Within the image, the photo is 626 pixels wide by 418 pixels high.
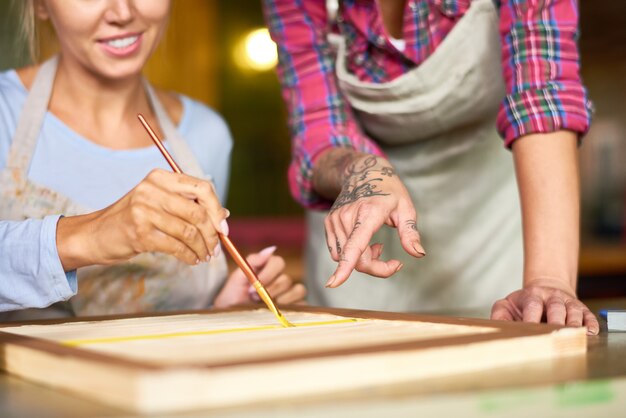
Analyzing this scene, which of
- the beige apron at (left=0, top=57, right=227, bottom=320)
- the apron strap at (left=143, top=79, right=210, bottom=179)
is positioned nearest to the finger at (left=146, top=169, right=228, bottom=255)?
the beige apron at (left=0, top=57, right=227, bottom=320)

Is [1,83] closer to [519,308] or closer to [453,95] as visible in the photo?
[453,95]

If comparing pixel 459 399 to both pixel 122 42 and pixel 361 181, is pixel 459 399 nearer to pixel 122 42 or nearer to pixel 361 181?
pixel 361 181

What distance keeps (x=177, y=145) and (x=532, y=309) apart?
2.61 feet

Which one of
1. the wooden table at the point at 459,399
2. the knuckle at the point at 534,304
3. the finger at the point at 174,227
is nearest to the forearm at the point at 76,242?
the finger at the point at 174,227

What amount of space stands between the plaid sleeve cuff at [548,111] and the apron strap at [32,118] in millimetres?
779

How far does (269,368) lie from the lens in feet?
1.90

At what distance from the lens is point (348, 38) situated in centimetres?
164

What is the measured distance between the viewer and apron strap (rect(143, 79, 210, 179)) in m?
1.55

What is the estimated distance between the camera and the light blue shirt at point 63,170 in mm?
1087

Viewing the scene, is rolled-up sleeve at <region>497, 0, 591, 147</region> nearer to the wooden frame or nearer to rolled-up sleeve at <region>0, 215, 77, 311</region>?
the wooden frame

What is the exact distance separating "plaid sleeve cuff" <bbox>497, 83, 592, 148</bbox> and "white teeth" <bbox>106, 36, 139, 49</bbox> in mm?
631

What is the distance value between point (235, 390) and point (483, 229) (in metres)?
1.21

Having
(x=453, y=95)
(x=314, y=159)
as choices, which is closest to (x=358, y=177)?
(x=314, y=159)

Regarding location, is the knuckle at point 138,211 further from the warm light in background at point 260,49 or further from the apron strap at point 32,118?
the warm light in background at point 260,49
